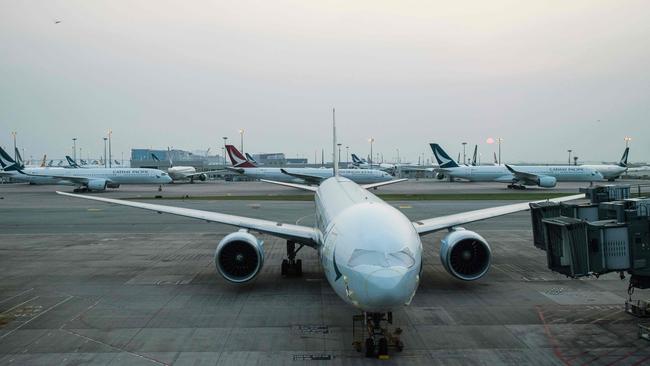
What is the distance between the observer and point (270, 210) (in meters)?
45.7

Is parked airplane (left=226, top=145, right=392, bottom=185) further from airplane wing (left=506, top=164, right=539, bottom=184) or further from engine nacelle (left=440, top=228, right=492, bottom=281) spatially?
engine nacelle (left=440, top=228, right=492, bottom=281)

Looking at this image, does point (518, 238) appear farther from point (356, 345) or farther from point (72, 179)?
point (72, 179)

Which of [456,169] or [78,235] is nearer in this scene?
[78,235]

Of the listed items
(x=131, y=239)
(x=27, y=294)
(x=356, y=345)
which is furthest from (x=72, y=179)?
(x=356, y=345)

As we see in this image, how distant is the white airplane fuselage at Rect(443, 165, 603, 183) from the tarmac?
6202cm

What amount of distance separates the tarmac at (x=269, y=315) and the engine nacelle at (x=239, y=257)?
917mm

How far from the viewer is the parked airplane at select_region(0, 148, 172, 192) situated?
76.6 meters

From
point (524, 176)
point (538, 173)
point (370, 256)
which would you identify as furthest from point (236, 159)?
point (370, 256)

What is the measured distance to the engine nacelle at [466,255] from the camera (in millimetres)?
18141

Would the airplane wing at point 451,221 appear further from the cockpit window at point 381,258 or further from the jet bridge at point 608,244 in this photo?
the cockpit window at point 381,258

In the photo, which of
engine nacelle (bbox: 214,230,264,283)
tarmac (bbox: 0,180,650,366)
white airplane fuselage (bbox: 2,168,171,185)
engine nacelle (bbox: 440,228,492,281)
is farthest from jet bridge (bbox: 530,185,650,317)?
white airplane fuselage (bbox: 2,168,171,185)

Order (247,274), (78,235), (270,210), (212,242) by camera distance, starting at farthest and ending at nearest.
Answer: (270,210) → (78,235) → (212,242) → (247,274)

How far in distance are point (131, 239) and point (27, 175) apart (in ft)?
210

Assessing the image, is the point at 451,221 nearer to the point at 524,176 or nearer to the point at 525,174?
the point at 525,174
